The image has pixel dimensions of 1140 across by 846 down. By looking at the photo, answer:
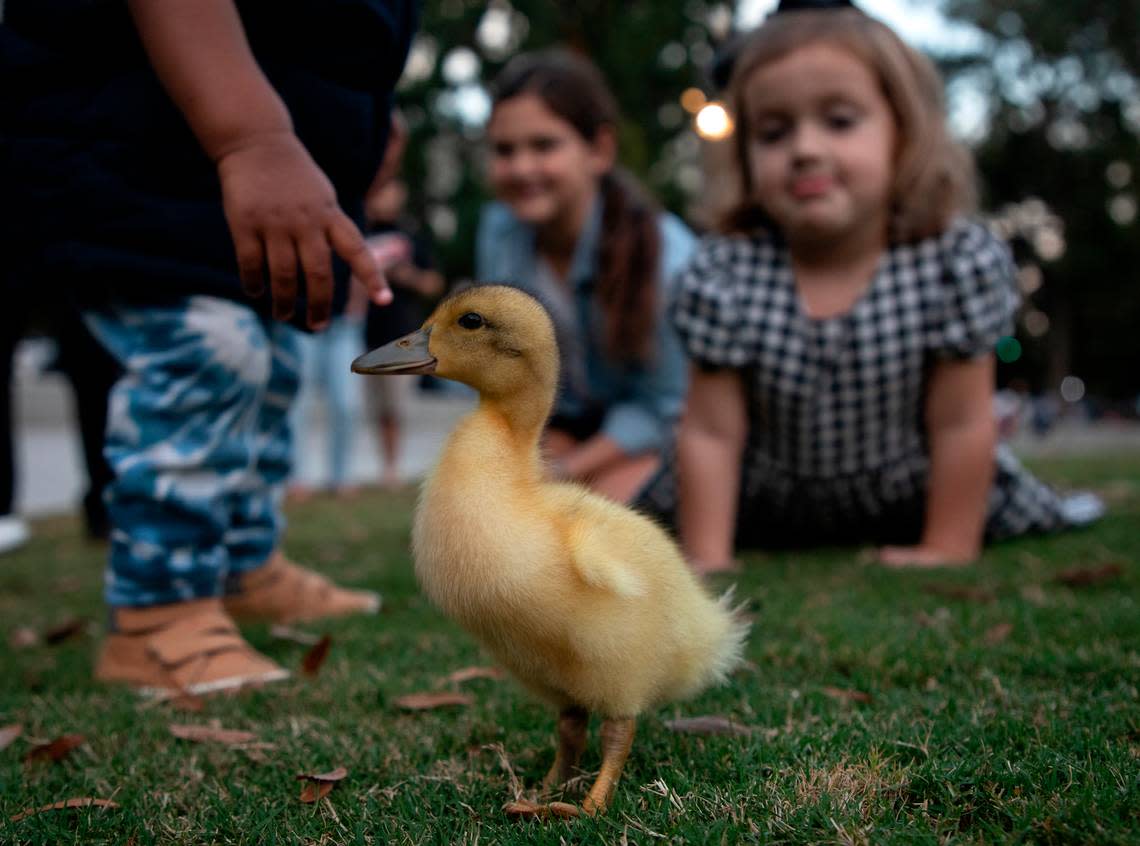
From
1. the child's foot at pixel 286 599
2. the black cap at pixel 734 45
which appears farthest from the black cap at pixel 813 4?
the child's foot at pixel 286 599

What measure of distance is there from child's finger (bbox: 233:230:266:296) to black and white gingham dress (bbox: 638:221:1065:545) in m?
1.56

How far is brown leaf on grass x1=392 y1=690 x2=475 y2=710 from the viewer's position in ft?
6.11

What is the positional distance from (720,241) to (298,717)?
2207 mm

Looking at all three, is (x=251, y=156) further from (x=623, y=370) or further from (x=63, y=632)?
(x=623, y=370)

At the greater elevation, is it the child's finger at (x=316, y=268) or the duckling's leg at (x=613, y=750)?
the child's finger at (x=316, y=268)

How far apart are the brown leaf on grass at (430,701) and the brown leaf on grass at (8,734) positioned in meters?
0.64

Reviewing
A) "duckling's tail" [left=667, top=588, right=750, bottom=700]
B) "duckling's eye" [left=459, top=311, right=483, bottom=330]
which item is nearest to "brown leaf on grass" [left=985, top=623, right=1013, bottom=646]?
"duckling's tail" [left=667, top=588, right=750, bottom=700]

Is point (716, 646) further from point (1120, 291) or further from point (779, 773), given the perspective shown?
point (1120, 291)

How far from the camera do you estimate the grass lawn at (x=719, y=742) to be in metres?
1.27

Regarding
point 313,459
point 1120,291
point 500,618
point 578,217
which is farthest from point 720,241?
point 1120,291

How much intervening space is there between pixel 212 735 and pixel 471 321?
86cm

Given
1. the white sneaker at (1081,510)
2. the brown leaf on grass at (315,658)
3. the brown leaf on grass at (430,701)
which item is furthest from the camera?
the white sneaker at (1081,510)

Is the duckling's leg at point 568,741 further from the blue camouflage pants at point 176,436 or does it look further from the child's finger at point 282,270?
the blue camouflage pants at point 176,436

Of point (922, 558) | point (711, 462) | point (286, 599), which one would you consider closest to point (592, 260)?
point (711, 462)
